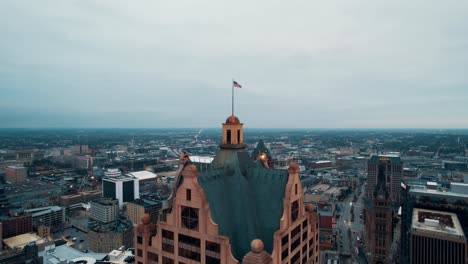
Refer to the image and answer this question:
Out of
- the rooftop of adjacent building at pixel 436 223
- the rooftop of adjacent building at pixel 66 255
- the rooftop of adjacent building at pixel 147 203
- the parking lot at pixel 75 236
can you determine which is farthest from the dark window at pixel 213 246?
the rooftop of adjacent building at pixel 147 203

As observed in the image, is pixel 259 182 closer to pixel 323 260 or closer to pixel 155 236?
pixel 155 236

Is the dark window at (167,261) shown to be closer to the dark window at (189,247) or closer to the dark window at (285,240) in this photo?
the dark window at (189,247)

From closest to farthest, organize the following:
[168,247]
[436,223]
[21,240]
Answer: [168,247]
[436,223]
[21,240]

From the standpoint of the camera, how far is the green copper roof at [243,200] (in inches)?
1209

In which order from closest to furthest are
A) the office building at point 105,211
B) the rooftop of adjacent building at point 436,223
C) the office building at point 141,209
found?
the rooftop of adjacent building at point 436,223
the office building at point 141,209
the office building at point 105,211

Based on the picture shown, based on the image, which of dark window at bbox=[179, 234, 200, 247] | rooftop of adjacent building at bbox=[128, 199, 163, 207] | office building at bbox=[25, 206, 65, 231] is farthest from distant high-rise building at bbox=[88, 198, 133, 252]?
dark window at bbox=[179, 234, 200, 247]

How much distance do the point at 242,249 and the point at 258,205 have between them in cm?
507

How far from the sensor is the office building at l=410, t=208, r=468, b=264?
11662cm

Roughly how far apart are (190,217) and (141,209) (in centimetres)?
15338

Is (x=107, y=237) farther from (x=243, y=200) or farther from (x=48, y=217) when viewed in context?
(x=243, y=200)

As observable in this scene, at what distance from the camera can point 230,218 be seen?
31703 mm

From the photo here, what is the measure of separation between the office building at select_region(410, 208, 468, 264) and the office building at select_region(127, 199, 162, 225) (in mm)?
126325

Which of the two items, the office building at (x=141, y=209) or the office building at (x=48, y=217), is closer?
the office building at (x=141, y=209)

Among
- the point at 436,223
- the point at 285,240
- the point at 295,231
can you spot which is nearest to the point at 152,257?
the point at 285,240
